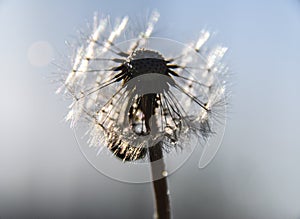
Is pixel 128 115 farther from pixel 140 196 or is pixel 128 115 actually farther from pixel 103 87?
pixel 140 196

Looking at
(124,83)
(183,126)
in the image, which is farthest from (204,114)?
(124,83)

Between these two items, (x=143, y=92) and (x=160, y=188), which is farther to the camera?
(x=143, y=92)

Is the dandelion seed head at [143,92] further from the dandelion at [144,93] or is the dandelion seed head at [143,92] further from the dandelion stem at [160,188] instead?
the dandelion stem at [160,188]

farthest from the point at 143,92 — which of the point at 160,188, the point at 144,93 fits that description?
the point at 160,188

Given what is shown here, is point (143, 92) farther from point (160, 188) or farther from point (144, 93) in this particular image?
point (160, 188)

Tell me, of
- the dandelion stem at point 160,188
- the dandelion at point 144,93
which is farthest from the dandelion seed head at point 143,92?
the dandelion stem at point 160,188

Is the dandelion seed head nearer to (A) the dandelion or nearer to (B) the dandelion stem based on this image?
(A) the dandelion

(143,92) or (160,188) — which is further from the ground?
(143,92)
